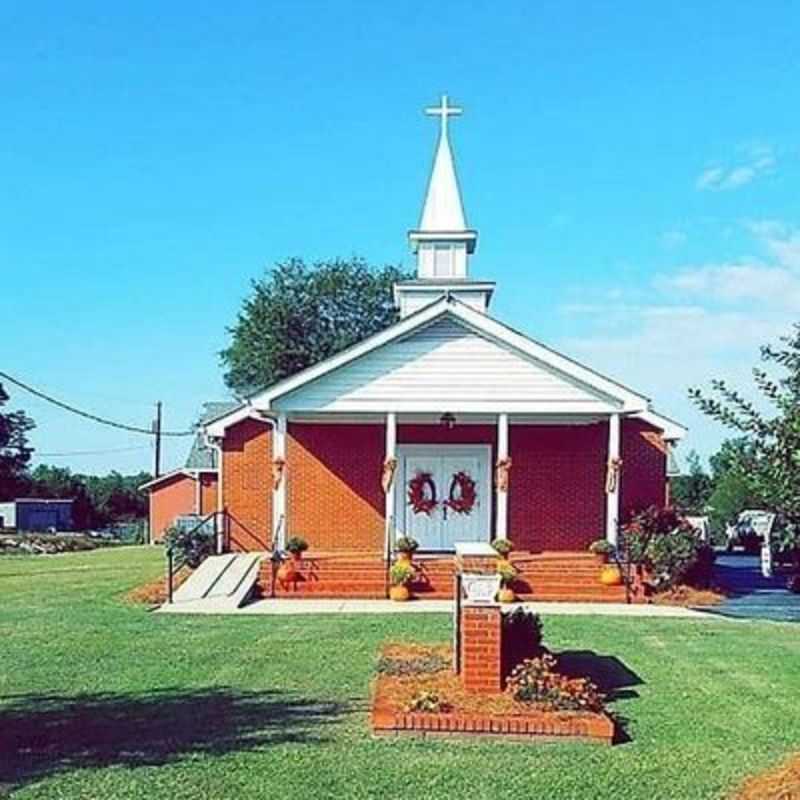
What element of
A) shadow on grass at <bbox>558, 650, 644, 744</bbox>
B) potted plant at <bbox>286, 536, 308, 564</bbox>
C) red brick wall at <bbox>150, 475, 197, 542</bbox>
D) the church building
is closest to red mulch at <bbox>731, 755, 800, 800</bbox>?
shadow on grass at <bbox>558, 650, 644, 744</bbox>

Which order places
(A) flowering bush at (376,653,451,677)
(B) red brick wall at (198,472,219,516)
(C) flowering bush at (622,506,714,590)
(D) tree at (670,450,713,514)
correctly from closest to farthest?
(A) flowering bush at (376,653,451,677) < (C) flowering bush at (622,506,714,590) < (B) red brick wall at (198,472,219,516) < (D) tree at (670,450,713,514)

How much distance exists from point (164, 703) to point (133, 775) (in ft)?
8.42

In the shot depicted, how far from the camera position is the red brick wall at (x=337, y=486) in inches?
965

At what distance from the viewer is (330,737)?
27.9 feet

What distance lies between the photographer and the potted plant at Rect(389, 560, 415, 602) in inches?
758

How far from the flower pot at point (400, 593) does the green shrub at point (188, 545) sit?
473cm

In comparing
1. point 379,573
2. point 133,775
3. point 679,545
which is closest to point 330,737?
point 133,775

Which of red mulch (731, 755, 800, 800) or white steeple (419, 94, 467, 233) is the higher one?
white steeple (419, 94, 467, 233)

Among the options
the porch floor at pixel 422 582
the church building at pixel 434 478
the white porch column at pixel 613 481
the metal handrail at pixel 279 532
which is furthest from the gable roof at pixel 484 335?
the porch floor at pixel 422 582

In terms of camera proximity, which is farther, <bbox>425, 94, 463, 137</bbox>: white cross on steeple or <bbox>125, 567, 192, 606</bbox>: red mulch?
<bbox>425, 94, 463, 137</bbox>: white cross on steeple

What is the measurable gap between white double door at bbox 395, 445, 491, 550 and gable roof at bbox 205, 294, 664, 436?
12.3 ft

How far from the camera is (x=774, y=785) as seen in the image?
687 centimetres

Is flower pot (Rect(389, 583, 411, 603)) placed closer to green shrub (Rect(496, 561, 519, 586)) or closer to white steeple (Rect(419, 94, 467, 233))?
green shrub (Rect(496, 561, 519, 586))

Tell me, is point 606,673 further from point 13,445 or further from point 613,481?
point 13,445
